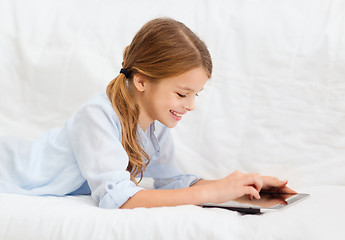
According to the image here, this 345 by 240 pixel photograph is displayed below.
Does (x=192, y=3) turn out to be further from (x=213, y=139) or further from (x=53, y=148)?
(x=53, y=148)

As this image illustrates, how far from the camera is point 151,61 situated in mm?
1283

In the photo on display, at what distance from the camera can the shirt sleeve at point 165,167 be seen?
153 cm

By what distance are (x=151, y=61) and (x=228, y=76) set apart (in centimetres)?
49

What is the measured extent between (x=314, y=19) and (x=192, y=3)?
0.42 m

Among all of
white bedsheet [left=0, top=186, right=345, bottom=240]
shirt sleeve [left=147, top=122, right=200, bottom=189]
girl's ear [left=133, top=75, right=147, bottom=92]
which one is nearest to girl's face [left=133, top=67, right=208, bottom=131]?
girl's ear [left=133, top=75, right=147, bottom=92]

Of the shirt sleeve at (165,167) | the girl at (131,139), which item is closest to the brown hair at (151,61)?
the girl at (131,139)

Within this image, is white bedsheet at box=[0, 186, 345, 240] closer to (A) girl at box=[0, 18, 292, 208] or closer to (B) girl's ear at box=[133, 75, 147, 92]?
(A) girl at box=[0, 18, 292, 208]

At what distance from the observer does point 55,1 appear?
1938 mm

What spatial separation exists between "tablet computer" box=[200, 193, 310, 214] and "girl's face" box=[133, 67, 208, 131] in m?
0.27

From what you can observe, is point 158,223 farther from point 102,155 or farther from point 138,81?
point 138,81

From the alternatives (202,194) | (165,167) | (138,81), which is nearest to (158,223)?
(202,194)

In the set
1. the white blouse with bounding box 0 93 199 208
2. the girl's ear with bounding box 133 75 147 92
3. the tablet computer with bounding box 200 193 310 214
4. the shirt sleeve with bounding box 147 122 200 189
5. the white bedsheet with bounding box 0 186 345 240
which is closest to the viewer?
the white bedsheet with bounding box 0 186 345 240

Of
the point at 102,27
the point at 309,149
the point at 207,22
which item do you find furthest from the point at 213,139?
the point at 102,27

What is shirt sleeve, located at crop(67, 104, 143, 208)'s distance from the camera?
1.17 m
